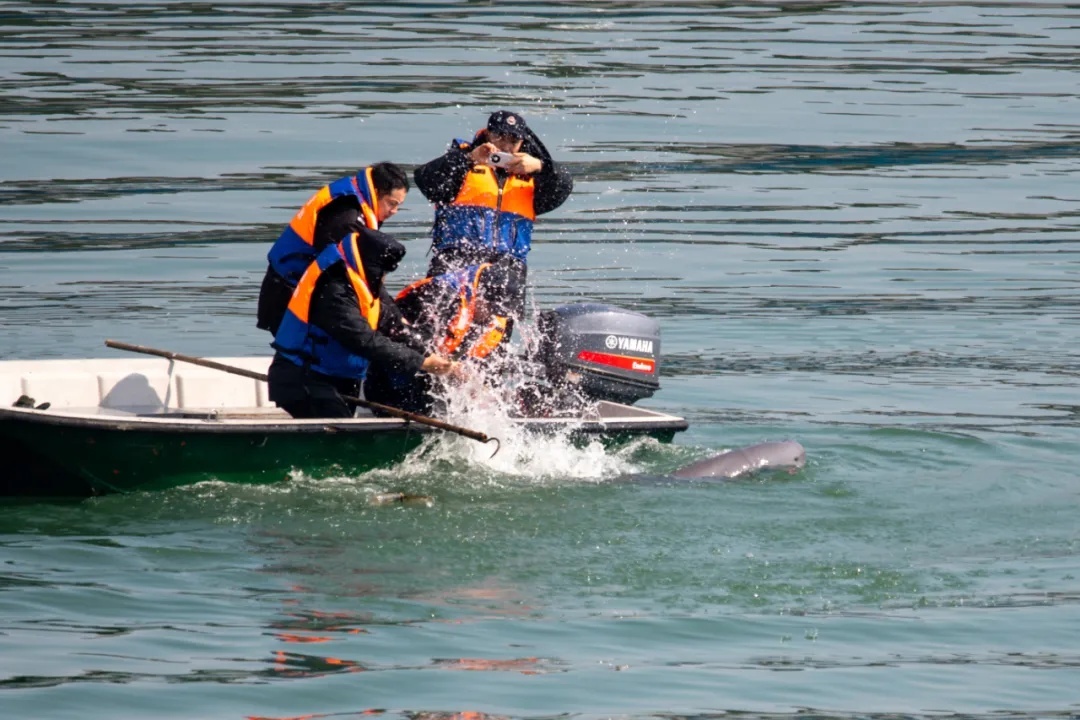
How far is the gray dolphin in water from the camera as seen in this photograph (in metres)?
10.1

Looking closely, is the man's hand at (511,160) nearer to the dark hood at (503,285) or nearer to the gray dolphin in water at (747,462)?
the dark hood at (503,285)

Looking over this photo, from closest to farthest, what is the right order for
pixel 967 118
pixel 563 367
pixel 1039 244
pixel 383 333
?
1. pixel 383 333
2. pixel 563 367
3. pixel 1039 244
4. pixel 967 118

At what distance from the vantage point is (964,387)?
12.9 m

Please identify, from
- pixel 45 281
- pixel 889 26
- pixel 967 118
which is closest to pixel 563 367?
pixel 45 281

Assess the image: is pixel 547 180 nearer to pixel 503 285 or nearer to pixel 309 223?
pixel 503 285

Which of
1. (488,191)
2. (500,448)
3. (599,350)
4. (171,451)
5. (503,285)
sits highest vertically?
(488,191)

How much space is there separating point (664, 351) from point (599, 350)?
3268 millimetres

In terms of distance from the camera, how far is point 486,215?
10469mm

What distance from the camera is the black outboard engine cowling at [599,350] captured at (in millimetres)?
10531

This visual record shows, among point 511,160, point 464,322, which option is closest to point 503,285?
point 464,322

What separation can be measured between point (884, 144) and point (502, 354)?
1262cm

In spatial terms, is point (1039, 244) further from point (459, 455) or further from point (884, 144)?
point (459, 455)

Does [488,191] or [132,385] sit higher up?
[488,191]

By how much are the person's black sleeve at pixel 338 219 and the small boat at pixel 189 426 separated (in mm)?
937
